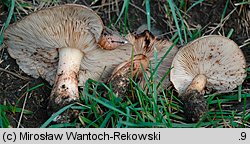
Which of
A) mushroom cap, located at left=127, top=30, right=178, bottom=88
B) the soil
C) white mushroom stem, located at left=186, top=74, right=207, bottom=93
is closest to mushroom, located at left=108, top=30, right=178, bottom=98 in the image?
mushroom cap, located at left=127, top=30, right=178, bottom=88

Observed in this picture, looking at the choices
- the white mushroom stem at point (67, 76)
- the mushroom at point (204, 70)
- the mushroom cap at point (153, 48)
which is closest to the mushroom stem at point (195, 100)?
the mushroom at point (204, 70)

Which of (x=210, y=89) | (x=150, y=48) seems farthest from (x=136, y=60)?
(x=210, y=89)

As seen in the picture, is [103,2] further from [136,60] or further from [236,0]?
[236,0]

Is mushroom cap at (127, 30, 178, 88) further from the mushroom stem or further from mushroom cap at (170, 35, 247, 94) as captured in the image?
the mushroom stem

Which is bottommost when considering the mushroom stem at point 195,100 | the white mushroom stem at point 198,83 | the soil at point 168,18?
the mushroom stem at point 195,100

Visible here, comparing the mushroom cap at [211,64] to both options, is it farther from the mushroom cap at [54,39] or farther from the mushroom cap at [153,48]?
the mushroom cap at [54,39]

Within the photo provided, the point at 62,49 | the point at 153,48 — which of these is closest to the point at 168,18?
the point at 153,48
